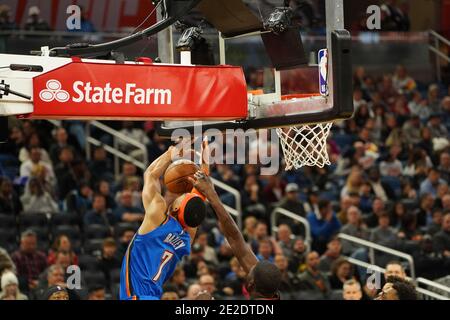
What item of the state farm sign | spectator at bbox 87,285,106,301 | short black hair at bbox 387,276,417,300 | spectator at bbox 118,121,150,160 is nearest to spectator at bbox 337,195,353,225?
spectator at bbox 118,121,150,160

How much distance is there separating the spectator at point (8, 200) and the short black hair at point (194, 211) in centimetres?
702

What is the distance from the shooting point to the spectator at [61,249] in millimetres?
13289

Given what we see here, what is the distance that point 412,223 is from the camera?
53.1ft

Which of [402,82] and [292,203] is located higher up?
[402,82]

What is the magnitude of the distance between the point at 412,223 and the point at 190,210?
874cm

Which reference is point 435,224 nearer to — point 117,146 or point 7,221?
point 117,146

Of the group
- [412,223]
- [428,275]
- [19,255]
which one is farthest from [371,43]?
[19,255]

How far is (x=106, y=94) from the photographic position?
23.7 feet

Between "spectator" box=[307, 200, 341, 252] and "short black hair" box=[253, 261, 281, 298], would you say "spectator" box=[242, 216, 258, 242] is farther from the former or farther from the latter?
"short black hair" box=[253, 261, 281, 298]

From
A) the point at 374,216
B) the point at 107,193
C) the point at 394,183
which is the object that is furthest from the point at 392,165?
the point at 107,193

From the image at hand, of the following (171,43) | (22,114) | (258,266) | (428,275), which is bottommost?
(428,275)

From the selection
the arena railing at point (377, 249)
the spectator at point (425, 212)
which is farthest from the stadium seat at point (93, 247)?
the spectator at point (425, 212)

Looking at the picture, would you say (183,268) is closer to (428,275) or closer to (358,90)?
(428,275)

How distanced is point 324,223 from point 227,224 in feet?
25.2
